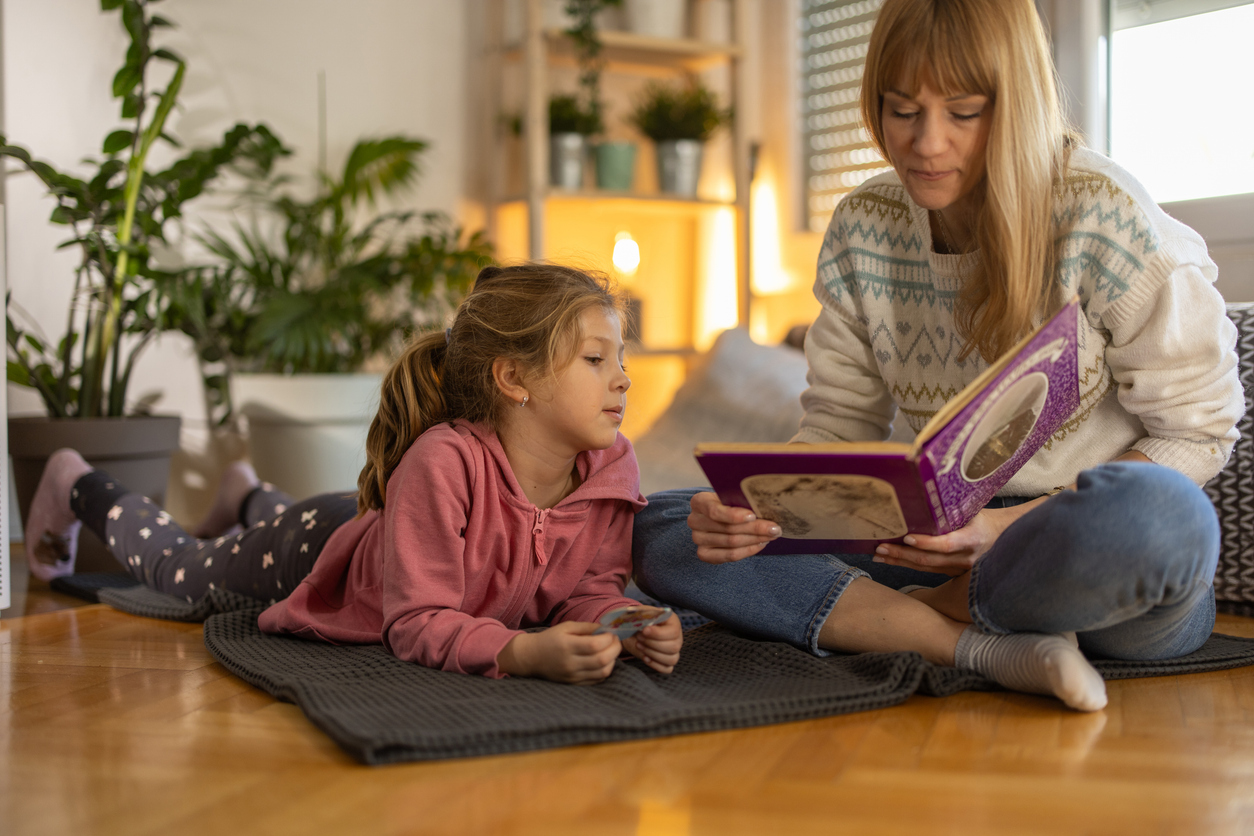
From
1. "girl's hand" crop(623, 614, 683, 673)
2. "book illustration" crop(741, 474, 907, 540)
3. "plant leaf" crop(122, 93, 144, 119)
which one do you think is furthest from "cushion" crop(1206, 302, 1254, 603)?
"plant leaf" crop(122, 93, 144, 119)

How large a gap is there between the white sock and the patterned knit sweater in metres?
0.20

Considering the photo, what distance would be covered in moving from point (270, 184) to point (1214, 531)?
2381 mm

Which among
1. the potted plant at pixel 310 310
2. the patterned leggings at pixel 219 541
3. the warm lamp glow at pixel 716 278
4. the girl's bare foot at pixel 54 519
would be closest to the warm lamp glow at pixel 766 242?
the warm lamp glow at pixel 716 278

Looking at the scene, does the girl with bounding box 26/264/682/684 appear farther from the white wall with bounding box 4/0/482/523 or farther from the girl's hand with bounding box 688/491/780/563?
the white wall with bounding box 4/0/482/523

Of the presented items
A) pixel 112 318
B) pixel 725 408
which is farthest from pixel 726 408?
pixel 112 318

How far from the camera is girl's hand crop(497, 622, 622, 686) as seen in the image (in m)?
1.06

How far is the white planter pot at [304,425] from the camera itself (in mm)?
2396

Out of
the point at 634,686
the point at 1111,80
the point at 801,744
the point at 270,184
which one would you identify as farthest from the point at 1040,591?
the point at 270,184

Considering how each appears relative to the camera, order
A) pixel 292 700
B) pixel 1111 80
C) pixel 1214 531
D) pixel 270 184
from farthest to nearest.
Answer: pixel 270 184, pixel 1111 80, pixel 292 700, pixel 1214 531

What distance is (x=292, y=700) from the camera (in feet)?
3.59

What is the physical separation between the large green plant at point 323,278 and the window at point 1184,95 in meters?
1.44

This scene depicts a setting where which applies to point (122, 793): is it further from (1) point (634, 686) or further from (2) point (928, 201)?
(2) point (928, 201)

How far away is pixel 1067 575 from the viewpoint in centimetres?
100

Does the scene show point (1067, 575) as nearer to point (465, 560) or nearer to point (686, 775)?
point (686, 775)
